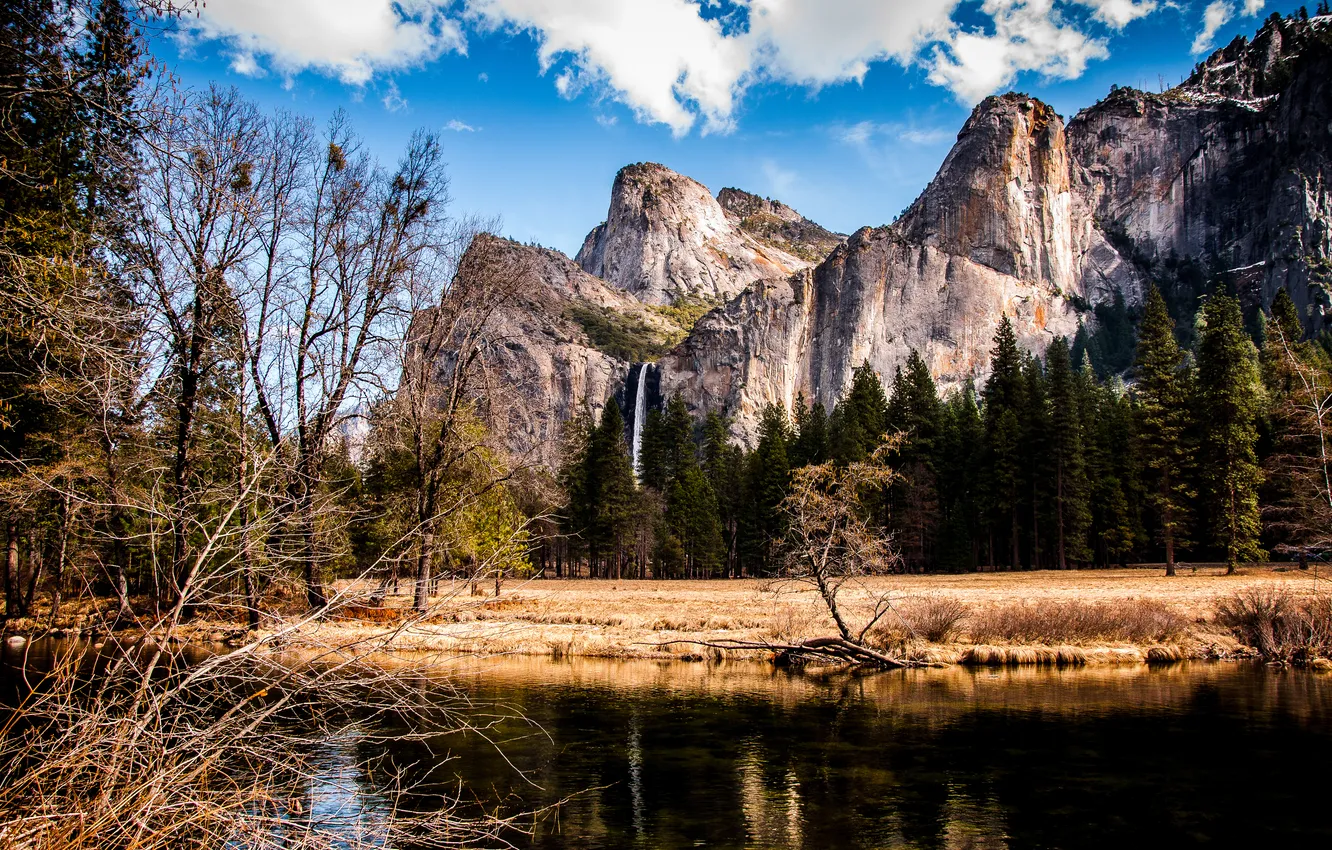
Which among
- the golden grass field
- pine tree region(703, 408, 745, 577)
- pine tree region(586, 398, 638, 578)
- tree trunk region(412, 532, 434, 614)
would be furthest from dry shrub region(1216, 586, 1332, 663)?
pine tree region(703, 408, 745, 577)

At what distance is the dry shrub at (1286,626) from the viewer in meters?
20.4

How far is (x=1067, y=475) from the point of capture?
2163 inches

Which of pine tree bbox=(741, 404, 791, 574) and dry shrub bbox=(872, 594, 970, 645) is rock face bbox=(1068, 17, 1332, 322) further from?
dry shrub bbox=(872, 594, 970, 645)

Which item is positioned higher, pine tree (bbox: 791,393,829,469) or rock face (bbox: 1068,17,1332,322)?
rock face (bbox: 1068,17,1332,322)

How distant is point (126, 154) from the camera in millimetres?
7234

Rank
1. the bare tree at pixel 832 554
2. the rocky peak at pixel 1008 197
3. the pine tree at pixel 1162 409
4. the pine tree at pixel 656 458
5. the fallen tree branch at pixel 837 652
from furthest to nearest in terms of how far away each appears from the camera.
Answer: the rocky peak at pixel 1008 197, the pine tree at pixel 656 458, the pine tree at pixel 1162 409, the fallen tree branch at pixel 837 652, the bare tree at pixel 832 554

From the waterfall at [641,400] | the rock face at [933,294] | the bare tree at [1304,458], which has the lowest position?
the bare tree at [1304,458]

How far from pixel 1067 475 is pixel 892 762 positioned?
162 ft

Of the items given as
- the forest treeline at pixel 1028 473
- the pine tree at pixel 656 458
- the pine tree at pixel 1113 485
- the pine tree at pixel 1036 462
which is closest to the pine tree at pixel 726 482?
the forest treeline at pixel 1028 473

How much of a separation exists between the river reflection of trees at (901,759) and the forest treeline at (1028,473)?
90.5ft

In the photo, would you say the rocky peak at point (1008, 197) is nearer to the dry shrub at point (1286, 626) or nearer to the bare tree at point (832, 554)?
the dry shrub at point (1286, 626)

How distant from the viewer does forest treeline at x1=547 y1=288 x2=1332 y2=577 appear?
147 feet

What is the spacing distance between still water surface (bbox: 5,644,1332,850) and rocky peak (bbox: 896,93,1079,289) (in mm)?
136670

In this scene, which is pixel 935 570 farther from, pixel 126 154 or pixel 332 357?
pixel 126 154
